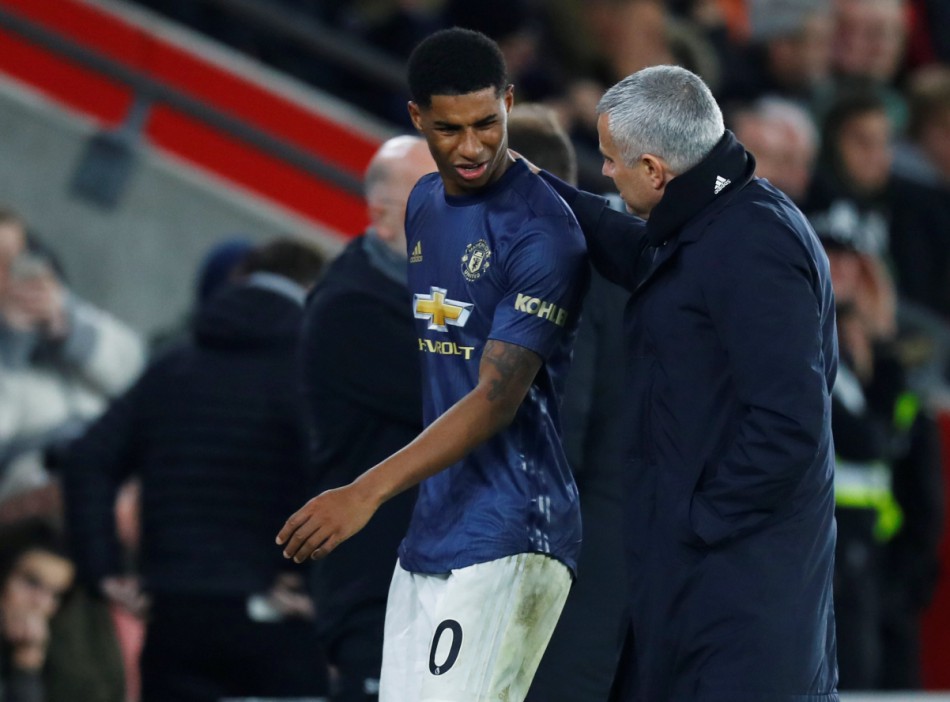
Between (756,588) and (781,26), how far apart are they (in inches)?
275

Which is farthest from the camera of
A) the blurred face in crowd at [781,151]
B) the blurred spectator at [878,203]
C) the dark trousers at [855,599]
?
the blurred spectator at [878,203]

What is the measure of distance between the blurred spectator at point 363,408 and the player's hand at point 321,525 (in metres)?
1.13

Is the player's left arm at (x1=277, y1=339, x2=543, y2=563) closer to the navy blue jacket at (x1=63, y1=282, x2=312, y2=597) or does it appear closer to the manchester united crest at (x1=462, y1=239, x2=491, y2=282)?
the manchester united crest at (x1=462, y1=239, x2=491, y2=282)

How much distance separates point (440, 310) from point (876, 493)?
3.95m

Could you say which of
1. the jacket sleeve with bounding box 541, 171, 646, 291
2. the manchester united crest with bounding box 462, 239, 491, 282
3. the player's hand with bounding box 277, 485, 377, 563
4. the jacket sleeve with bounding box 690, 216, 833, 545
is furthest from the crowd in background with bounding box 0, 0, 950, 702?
the player's hand with bounding box 277, 485, 377, 563

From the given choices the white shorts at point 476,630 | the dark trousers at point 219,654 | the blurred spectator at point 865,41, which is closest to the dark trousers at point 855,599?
the dark trousers at point 219,654

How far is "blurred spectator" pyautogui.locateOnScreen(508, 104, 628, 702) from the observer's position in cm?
465

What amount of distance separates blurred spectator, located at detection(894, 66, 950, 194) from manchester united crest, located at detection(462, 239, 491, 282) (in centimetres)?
643

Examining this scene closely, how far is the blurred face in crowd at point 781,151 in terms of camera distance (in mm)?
8828

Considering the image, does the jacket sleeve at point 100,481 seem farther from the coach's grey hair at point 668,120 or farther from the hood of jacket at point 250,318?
the coach's grey hair at point 668,120

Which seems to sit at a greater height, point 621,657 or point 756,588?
point 756,588

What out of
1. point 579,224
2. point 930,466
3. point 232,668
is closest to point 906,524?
point 930,466

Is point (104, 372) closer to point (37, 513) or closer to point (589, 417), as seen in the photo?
point (37, 513)

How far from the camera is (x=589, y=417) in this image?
484cm
